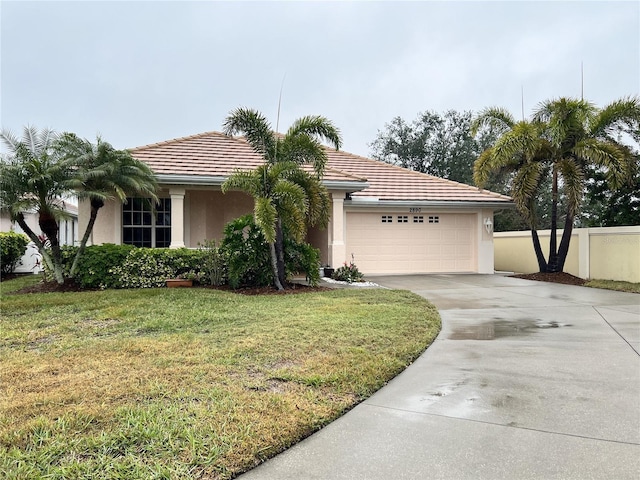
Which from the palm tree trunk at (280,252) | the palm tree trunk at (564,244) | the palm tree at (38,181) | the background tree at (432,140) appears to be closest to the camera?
the palm tree at (38,181)

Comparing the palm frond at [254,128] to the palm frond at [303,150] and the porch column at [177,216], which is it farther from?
the porch column at [177,216]

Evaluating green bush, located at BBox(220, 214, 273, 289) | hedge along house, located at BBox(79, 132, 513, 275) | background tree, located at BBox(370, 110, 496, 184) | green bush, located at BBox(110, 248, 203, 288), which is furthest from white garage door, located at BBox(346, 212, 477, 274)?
background tree, located at BBox(370, 110, 496, 184)

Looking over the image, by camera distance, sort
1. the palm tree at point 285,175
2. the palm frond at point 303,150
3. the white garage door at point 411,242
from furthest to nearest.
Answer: the white garage door at point 411,242 < the palm frond at point 303,150 < the palm tree at point 285,175

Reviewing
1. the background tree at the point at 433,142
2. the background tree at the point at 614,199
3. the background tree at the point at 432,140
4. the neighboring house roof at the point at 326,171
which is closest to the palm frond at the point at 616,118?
the background tree at the point at 614,199

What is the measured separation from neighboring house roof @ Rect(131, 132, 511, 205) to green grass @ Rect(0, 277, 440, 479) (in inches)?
233

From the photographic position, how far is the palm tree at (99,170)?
35.3 ft

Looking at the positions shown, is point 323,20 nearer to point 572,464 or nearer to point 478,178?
point 478,178

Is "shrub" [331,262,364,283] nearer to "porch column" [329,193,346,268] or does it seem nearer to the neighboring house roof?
"porch column" [329,193,346,268]

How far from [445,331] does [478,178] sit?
9.49 m

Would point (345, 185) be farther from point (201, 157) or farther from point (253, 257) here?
point (201, 157)

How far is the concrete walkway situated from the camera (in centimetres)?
290

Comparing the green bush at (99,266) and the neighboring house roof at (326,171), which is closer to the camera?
the green bush at (99,266)

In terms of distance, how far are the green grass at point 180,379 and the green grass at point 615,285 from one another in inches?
273

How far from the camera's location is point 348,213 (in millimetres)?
15961
